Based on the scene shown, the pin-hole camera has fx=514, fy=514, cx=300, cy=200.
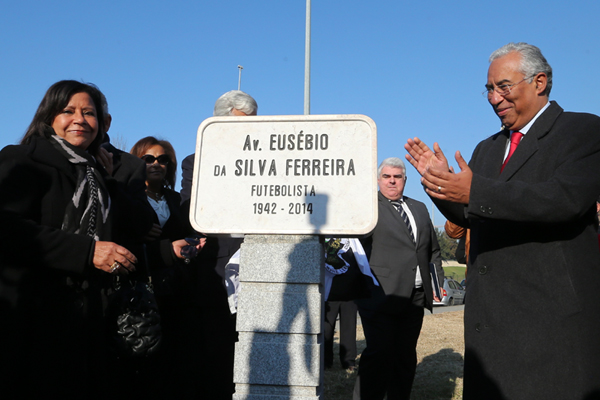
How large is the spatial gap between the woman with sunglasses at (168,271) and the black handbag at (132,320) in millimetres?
619

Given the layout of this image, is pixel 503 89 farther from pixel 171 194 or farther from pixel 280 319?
pixel 171 194

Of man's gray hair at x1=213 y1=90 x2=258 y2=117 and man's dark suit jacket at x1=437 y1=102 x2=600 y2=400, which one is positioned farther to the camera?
man's gray hair at x1=213 y1=90 x2=258 y2=117

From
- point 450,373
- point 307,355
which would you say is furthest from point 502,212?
point 450,373

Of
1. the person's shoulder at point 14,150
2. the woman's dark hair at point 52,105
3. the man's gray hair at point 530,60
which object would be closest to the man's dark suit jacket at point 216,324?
the woman's dark hair at point 52,105

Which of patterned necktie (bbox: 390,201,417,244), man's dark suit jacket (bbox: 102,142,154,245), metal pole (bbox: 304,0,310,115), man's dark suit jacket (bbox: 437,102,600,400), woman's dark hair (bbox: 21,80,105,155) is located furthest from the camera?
metal pole (bbox: 304,0,310,115)

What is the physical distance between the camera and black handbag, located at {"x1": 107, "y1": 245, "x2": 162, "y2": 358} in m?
2.84

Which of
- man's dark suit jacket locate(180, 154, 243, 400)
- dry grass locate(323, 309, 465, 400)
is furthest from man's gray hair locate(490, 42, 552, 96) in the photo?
dry grass locate(323, 309, 465, 400)

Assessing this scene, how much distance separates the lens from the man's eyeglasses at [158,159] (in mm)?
4582

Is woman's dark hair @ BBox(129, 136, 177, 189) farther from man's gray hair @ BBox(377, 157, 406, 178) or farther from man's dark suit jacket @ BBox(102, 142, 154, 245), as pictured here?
man's gray hair @ BBox(377, 157, 406, 178)

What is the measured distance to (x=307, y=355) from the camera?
8.69 ft

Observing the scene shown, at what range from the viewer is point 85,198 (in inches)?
112

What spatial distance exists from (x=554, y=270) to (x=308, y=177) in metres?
1.26

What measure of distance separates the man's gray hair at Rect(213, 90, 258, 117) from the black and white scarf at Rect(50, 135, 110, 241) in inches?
51.1

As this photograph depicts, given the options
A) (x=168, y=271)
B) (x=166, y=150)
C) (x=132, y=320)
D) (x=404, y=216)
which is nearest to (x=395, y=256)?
(x=404, y=216)
